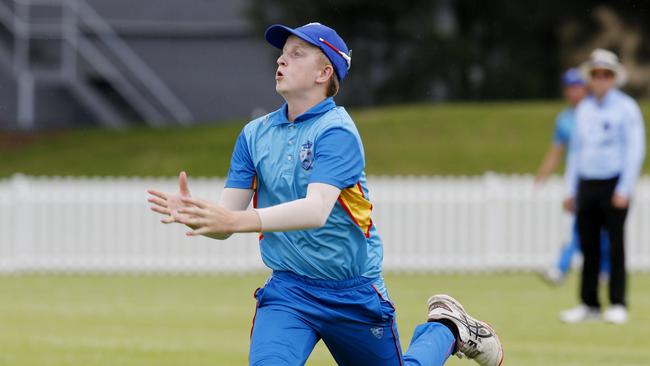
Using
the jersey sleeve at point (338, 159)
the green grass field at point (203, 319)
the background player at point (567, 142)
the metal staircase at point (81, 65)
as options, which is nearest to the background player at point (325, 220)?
the jersey sleeve at point (338, 159)

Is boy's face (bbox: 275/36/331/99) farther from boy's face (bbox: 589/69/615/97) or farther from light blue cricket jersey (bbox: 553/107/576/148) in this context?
light blue cricket jersey (bbox: 553/107/576/148)

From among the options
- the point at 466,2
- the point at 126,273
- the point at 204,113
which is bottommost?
the point at 126,273

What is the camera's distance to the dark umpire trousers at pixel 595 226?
35.6 feet

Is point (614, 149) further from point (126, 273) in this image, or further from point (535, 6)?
point (535, 6)

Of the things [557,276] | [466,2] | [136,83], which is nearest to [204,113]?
[136,83]

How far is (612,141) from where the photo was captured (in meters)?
10.9

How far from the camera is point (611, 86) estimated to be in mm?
10945

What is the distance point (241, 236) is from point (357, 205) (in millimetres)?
11166

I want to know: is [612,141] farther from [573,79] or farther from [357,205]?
[357,205]

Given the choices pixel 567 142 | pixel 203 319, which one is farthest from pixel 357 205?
pixel 567 142

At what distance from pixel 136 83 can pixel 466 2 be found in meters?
8.13

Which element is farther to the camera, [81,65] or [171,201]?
[81,65]

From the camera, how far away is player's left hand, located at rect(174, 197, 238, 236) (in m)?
4.80

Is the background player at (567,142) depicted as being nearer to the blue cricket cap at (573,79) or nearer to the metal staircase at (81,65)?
the blue cricket cap at (573,79)
